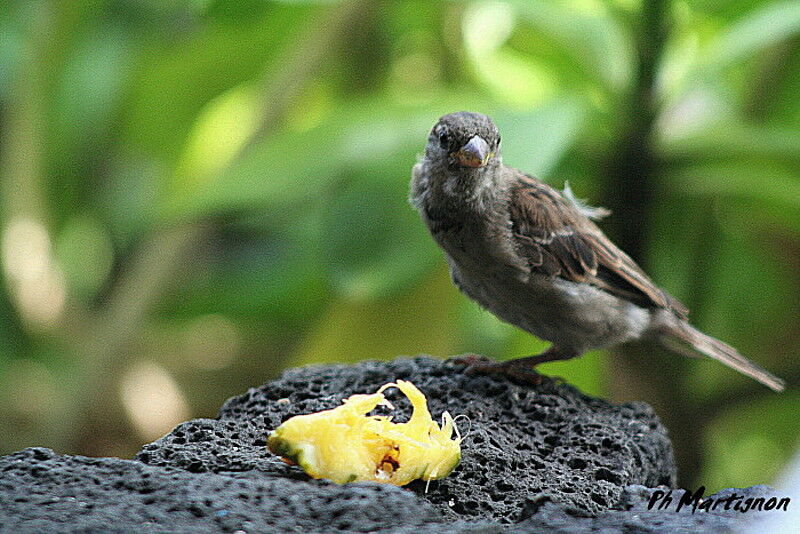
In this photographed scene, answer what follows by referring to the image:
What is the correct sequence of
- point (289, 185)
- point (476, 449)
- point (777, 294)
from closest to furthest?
1. point (476, 449)
2. point (289, 185)
3. point (777, 294)

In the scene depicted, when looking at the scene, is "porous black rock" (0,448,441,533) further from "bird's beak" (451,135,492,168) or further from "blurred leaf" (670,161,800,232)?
"blurred leaf" (670,161,800,232)

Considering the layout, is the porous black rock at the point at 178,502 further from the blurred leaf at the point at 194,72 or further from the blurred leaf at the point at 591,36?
the blurred leaf at the point at 194,72

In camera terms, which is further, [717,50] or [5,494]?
[717,50]

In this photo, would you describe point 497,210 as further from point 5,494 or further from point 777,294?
point 777,294

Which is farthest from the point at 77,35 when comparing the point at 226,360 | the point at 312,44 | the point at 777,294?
the point at 777,294

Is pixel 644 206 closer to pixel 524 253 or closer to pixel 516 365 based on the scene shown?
pixel 524 253

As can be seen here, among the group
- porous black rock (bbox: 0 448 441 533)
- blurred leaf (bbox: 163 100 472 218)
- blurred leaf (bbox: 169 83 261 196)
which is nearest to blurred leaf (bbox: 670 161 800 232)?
blurred leaf (bbox: 163 100 472 218)

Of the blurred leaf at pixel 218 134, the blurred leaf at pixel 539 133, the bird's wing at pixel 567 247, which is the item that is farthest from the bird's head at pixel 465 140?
the blurred leaf at pixel 218 134

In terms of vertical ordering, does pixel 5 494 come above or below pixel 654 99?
below
